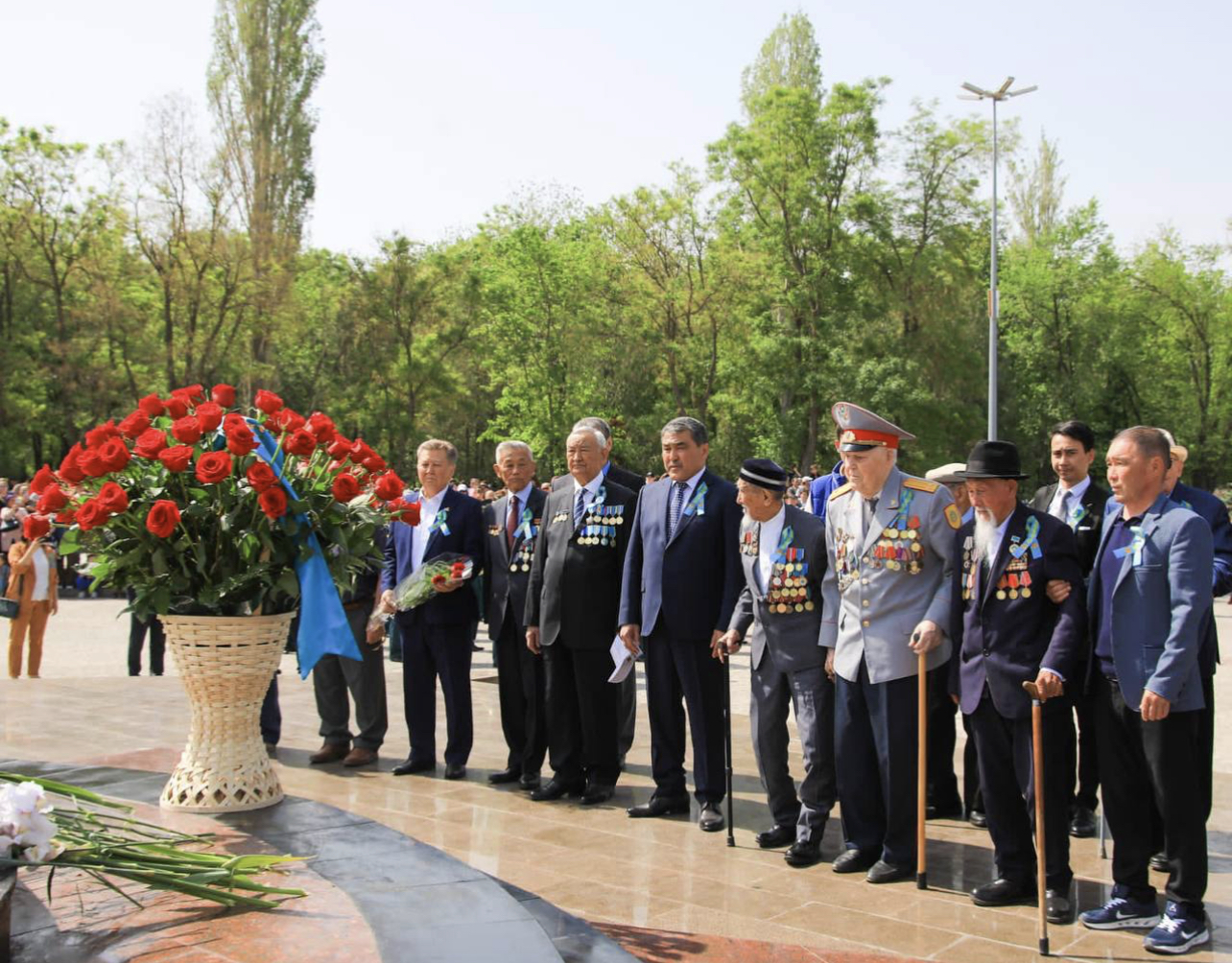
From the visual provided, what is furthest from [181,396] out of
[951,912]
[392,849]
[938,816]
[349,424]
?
[349,424]

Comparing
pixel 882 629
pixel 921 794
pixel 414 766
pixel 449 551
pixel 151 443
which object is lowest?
pixel 414 766

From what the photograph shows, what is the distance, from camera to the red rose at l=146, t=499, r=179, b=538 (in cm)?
376

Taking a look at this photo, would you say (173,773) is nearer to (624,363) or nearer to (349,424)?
(624,363)

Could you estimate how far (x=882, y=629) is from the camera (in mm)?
5094

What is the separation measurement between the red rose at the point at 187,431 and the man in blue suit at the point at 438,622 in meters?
3.04

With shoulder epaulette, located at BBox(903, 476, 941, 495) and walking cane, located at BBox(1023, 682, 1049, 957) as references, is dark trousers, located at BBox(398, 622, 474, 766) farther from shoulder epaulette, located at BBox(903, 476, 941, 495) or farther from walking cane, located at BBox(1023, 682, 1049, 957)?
walking cane, located at BBox(1023, 682, 1049, 957)

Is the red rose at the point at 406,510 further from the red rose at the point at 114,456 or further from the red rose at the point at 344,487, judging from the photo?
the red rose at the point at 114,456

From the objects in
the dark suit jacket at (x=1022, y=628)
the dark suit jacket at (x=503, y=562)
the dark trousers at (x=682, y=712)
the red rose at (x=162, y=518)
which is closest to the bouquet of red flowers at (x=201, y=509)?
the red rose at (x=162, y=518)

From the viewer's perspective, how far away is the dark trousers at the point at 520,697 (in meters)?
6.83

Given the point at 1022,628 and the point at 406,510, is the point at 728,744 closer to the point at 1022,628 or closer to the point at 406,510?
the point at 1022,628

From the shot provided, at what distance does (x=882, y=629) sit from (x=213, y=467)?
2.87 meters

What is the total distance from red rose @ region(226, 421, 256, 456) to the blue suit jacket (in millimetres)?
3261

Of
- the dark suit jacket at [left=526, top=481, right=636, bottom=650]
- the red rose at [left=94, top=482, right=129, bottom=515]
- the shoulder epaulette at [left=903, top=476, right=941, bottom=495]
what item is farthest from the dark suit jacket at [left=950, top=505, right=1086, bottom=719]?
the red rose at [left=94, top=482, right=129, bottom=515]

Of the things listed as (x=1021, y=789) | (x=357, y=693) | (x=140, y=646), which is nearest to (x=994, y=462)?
(x=1021, y=789)
